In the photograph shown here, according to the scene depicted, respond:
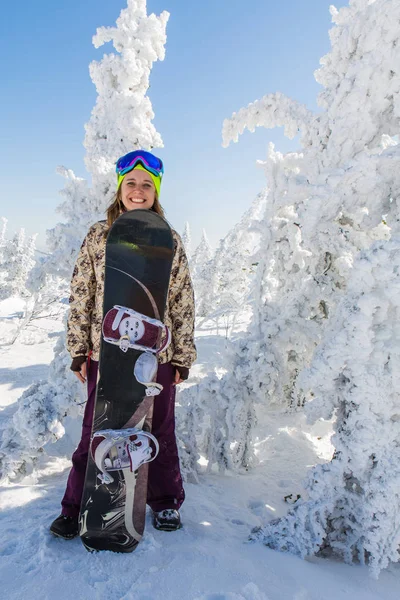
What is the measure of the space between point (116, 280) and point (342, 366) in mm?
1725

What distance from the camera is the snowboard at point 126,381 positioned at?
204 centimetres

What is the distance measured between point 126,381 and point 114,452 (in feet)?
1.49

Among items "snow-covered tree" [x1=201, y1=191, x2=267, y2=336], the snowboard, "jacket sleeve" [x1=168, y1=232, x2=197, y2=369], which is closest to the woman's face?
the snowboard

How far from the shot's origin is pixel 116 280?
2.26 metres

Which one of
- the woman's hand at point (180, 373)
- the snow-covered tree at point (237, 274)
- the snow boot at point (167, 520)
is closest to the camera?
the snow boot at point (167, 520)

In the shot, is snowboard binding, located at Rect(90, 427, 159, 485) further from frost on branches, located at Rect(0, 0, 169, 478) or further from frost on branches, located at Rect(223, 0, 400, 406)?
frost on branches, located at Rect(0, 0, 169, 478)

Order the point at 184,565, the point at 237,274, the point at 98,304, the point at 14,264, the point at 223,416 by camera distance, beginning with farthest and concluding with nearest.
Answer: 1. the point at 14,264
2. the point at 237,274
3. the point at 223,416
4. the point at 98,304
5. the point at 184,565

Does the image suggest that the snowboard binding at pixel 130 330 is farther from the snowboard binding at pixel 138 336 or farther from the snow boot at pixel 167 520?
the snow boot at pixel 167 520

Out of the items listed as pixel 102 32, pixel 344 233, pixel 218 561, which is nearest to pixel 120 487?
pixel 218 561

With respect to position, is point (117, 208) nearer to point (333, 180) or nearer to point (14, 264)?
point (333, 180)

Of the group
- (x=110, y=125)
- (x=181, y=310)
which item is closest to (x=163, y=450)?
(x=181, y=310)

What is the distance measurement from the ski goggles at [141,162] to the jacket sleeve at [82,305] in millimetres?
565

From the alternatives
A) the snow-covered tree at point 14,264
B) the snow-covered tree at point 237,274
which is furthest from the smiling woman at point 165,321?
the snow-covered tree at point 14,264

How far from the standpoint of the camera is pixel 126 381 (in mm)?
2162
